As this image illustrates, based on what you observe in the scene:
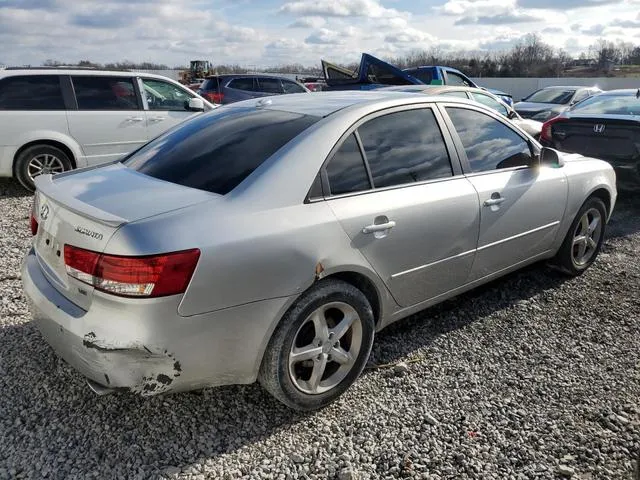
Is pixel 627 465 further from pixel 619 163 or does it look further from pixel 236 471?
pixel 619 163

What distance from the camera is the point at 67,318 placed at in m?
2.37

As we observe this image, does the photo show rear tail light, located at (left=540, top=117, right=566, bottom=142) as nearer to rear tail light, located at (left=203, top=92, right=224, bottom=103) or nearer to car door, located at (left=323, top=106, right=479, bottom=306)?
car door, located at (left=323, top=106, right=479, bottom=306)

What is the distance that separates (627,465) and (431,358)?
1173mm

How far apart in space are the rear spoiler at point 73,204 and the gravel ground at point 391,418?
40.8 inches

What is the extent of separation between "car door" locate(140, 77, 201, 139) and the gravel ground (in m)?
4.64

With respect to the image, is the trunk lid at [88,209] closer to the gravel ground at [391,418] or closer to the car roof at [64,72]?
the gravel ground at [391,418]

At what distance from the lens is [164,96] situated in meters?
8.16

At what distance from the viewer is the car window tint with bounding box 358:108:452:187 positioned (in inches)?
119

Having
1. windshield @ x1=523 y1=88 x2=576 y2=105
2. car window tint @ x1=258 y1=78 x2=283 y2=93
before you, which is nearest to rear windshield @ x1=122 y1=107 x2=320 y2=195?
car window tint @ x1=258 y1=78 x2=283 y2=93

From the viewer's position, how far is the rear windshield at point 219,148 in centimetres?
269

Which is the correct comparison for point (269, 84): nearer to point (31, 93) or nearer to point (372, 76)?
point (372, 76)

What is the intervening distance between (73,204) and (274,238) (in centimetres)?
96

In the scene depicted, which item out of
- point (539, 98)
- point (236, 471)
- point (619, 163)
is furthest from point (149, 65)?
point (236, 471)

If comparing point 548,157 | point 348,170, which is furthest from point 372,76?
point 348,170
